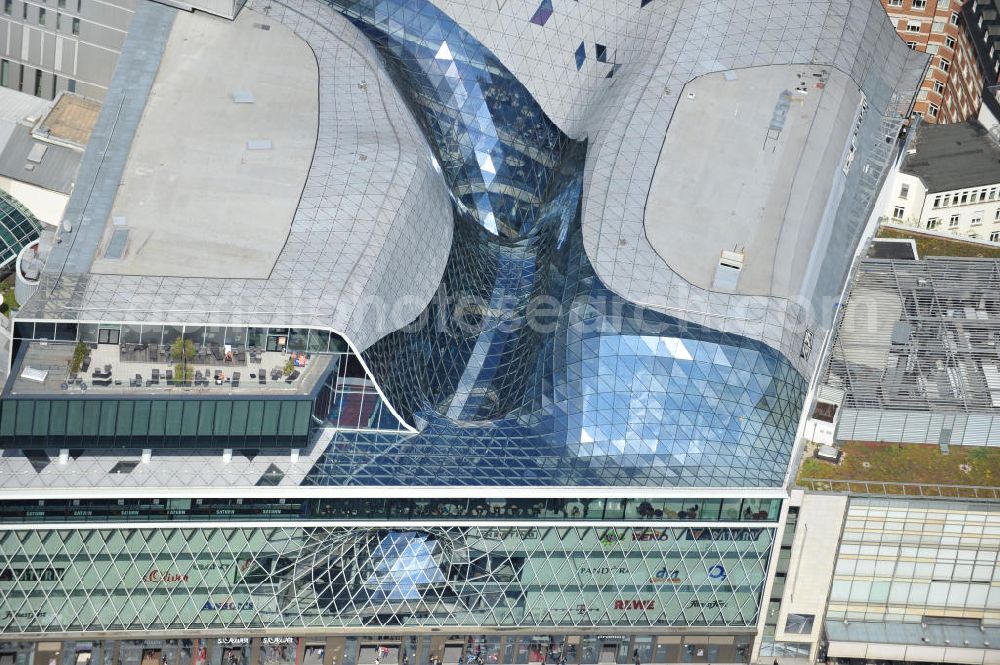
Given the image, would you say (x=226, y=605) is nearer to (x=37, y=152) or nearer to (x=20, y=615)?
(x=20, y=615)

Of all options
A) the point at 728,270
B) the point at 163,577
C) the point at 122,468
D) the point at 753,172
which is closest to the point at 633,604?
the point at 728,270

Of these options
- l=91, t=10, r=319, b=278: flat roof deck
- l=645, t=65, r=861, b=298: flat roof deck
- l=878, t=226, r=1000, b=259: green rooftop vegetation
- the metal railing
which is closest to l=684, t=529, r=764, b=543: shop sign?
the metal railing

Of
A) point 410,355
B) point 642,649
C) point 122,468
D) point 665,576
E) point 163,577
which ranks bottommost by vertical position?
point 642,649

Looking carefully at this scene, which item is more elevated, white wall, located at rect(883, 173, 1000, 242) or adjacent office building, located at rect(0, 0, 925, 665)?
white wall, located at rect(883, 173, 1000, 242)

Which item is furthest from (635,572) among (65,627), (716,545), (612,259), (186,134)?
(186,134)

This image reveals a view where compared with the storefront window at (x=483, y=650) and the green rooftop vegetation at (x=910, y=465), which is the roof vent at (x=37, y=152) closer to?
the storefront window at (x=483, y=650)

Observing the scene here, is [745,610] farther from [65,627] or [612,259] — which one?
[65,627]

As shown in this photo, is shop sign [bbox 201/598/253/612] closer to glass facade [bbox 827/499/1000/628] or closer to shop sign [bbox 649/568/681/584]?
shop sign [bbox 649/568/681/584]
